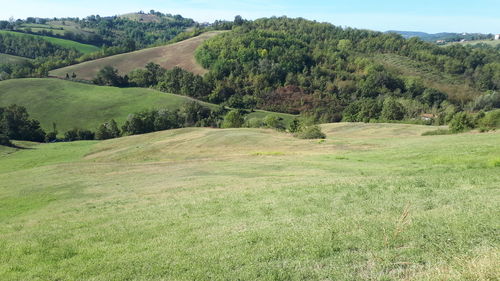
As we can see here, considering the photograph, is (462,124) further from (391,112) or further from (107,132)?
(107,132)

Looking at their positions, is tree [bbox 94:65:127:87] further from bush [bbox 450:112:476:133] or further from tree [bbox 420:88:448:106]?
bush [bbox 450:112:476:133]

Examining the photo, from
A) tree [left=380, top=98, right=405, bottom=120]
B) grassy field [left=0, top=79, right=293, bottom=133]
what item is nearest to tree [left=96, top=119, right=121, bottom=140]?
grassy field [left=0, top=79, right=293, bottom=133]

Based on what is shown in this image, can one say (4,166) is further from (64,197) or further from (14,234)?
(14,234)

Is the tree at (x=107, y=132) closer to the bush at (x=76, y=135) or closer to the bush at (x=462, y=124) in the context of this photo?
the bush at (x=76, y=135)

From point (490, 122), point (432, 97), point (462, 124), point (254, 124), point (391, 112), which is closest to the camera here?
point (490, 122)

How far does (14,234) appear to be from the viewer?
1888 cm

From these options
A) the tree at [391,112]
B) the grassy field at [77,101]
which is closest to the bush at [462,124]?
the tree at [391,112]

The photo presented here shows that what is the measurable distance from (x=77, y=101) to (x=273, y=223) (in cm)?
14581

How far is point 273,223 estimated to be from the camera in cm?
1537

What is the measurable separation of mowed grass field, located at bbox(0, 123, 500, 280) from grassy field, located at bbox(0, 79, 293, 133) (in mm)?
100595

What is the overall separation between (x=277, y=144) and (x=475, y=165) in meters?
34.5

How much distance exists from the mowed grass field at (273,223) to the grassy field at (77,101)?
100595 mm

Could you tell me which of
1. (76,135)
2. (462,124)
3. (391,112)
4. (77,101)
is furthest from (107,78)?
(462,124)

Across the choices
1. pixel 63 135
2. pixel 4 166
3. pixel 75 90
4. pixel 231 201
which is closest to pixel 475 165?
pixel 231 201
